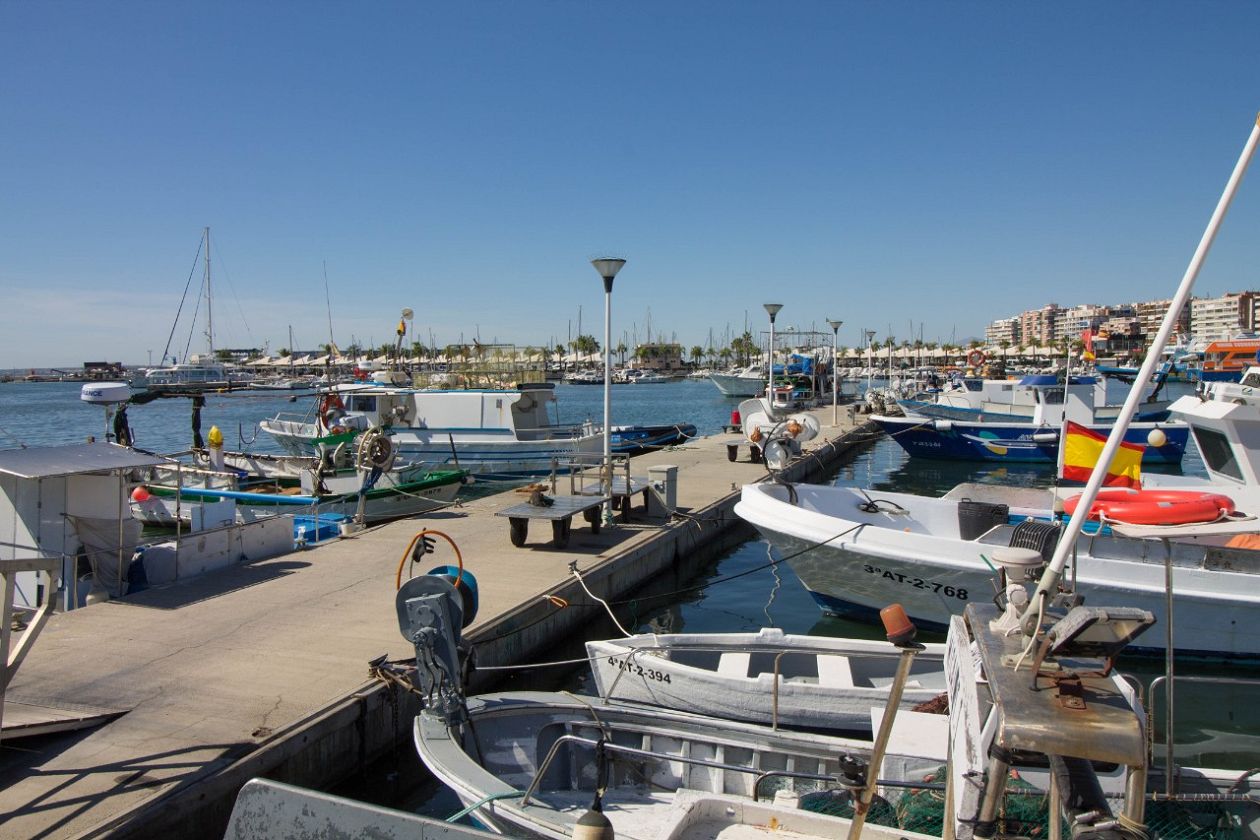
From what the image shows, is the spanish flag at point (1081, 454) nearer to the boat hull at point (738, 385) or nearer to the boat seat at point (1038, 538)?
the boat seat at point (1038, 538)

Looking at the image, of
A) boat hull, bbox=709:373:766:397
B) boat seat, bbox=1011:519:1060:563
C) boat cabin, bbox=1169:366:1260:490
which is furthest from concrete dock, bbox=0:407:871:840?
boat hull, bbox=709:373:766:397

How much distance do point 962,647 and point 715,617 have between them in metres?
9.38

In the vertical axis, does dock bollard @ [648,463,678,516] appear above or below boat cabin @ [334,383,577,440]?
below

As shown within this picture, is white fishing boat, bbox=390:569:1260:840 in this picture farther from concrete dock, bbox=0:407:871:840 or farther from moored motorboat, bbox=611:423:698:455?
moored motorboat, bbox=611:423:698:455

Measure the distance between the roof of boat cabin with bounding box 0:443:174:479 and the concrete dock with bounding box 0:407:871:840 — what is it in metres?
1.63

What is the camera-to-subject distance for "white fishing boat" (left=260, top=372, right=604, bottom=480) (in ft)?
91.5

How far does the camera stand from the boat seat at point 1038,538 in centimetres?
1006

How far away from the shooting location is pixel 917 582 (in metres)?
11.4

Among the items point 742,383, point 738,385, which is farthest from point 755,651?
point 738,385

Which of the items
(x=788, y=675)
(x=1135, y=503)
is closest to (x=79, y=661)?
(x=788, y=675)

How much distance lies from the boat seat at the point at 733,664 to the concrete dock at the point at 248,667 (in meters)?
2.44

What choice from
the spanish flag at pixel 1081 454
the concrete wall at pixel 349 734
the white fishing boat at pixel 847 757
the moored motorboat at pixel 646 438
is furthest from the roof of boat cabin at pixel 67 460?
the moored motorboat at pixel 646 438

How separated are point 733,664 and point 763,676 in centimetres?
52

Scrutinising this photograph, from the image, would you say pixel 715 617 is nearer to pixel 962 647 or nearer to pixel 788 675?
pixel 788 675
